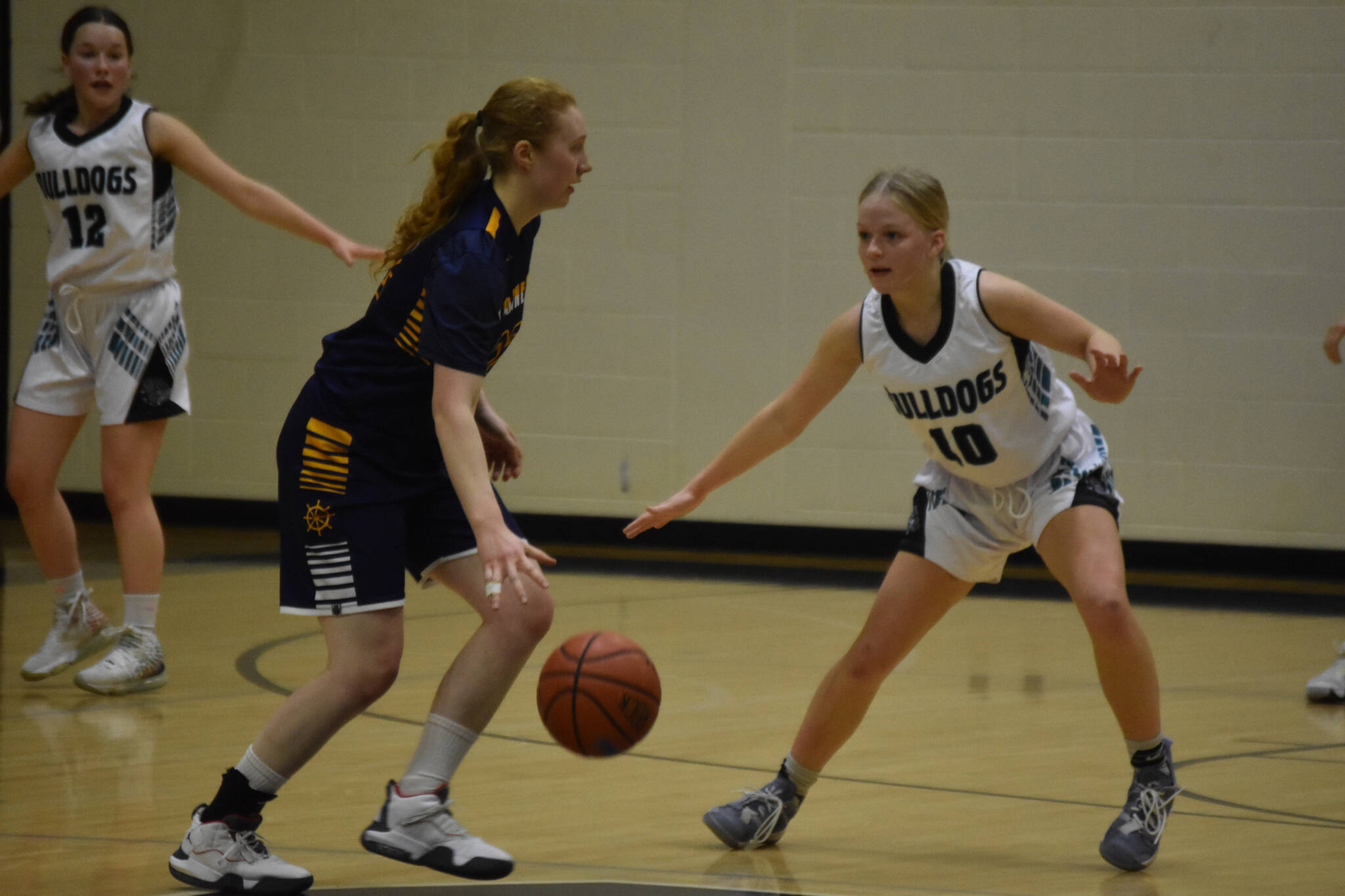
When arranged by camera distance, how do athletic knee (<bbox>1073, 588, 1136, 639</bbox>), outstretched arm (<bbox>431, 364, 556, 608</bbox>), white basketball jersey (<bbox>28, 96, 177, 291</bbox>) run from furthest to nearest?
white basketball jersey (<bbox>28, 96, 177, 291</bbox>), athletic knee (<bbox>1073, 588, 1136, 639</bbox>), outstretched arm (<bbox>431, 364, 556, 608</bbox>)

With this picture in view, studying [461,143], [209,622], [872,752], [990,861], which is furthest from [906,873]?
[209,622]

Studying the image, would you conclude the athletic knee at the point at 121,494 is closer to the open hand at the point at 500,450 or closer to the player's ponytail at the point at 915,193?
the open hand at the point at 500,450

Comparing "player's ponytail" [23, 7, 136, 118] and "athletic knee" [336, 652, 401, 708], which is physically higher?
"player's ponytail" [23, 7, 136, 118]

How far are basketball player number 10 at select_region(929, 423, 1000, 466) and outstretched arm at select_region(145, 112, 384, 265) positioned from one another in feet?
5.53

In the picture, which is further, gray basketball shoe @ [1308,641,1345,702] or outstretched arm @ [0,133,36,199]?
gray basketball shoe @ [1308,641,1345,702]

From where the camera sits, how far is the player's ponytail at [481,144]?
3012 mm

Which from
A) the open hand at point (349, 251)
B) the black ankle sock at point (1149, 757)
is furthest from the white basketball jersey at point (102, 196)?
the black ankle sock at point (1149, 757)

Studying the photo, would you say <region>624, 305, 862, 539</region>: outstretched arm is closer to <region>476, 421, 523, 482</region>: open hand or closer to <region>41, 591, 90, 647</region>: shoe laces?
<region>476, 421, 523, 482</region>: open hand

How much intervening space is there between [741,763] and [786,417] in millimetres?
1083

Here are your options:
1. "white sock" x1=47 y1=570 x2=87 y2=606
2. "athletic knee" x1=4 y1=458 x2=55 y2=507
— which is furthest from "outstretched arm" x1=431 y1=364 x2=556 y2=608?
"white sock" x1=47 y1=570 x2=87 y2=606

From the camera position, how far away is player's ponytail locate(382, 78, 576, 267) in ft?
9.88

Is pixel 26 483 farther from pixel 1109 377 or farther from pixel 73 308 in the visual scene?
pixel 1109 377

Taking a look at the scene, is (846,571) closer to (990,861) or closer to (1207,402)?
(1207,402)

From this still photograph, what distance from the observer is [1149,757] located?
3.40m
